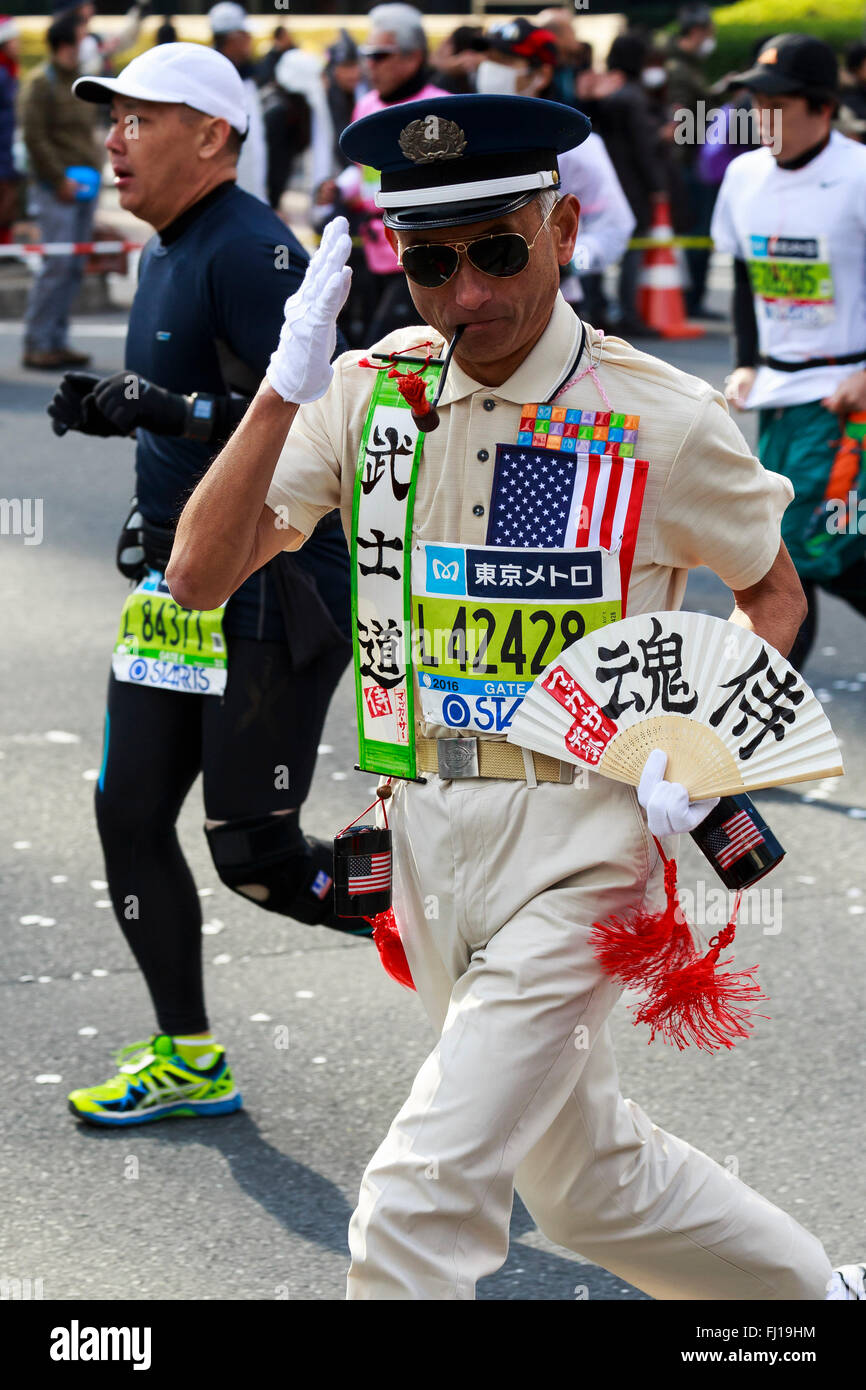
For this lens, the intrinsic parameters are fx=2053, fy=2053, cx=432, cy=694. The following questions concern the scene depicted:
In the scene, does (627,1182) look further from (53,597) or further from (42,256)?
(42,256)

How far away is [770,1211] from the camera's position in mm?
3119

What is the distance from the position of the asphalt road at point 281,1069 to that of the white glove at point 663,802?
3.94ft

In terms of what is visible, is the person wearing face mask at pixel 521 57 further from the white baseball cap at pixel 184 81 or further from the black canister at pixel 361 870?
the black canister at pixel 361 870

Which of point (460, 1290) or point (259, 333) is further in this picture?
point (259, 333)

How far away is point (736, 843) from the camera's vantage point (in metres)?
2.92

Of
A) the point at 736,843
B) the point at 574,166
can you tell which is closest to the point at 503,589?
the point at 736,843

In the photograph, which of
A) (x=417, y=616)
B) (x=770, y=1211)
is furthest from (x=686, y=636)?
(x=770, y=1211)

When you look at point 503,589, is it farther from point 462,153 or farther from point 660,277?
point 660,277

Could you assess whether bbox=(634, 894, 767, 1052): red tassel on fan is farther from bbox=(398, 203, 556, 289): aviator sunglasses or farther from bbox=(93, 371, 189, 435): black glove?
bbox=(93, 371, 189, 435): black glove

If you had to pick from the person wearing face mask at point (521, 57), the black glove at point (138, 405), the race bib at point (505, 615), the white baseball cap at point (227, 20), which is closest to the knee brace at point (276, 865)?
the black glove at point (138, 405)

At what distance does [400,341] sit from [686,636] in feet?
2.12

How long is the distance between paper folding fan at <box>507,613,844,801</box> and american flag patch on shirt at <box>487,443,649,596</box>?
0.49 feet
